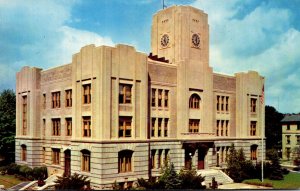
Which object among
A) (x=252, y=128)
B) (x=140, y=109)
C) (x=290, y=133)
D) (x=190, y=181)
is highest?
(x=140, y=109)

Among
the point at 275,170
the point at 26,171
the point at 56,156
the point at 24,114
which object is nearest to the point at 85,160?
the point at 56,156

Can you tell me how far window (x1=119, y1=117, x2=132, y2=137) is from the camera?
30250 mm

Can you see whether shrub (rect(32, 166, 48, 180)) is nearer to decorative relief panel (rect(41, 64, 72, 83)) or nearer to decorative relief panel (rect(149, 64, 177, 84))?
decorative relief panel (rect(41, 64, 72, 83))

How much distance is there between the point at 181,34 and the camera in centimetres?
3719

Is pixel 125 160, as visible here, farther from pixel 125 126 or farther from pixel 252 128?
pixel 252 128

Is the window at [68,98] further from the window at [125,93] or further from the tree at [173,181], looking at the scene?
the tree at [173,181]

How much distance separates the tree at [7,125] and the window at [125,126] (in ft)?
65.6

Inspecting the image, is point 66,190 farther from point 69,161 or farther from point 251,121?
point 251,121

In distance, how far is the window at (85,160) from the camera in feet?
99.8

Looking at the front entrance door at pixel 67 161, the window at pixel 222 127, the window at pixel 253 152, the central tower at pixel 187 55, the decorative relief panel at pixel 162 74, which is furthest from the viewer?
the window at pixel 253 152

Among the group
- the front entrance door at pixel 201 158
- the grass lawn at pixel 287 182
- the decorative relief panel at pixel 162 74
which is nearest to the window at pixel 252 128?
the grass lawn at pixel 287 182

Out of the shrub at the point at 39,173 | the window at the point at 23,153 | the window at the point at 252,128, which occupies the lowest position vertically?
the shrub at the point at 39,173

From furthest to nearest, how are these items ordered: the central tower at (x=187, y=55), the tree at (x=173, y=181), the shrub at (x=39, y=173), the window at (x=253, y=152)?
1. the window at (x=253, y=152)
2. the shrub at (x=39, y=173)
3. the central tower at (x=187, y=55)
4. the tree at (x=173, y=181)

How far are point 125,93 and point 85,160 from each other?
22.7 feet
